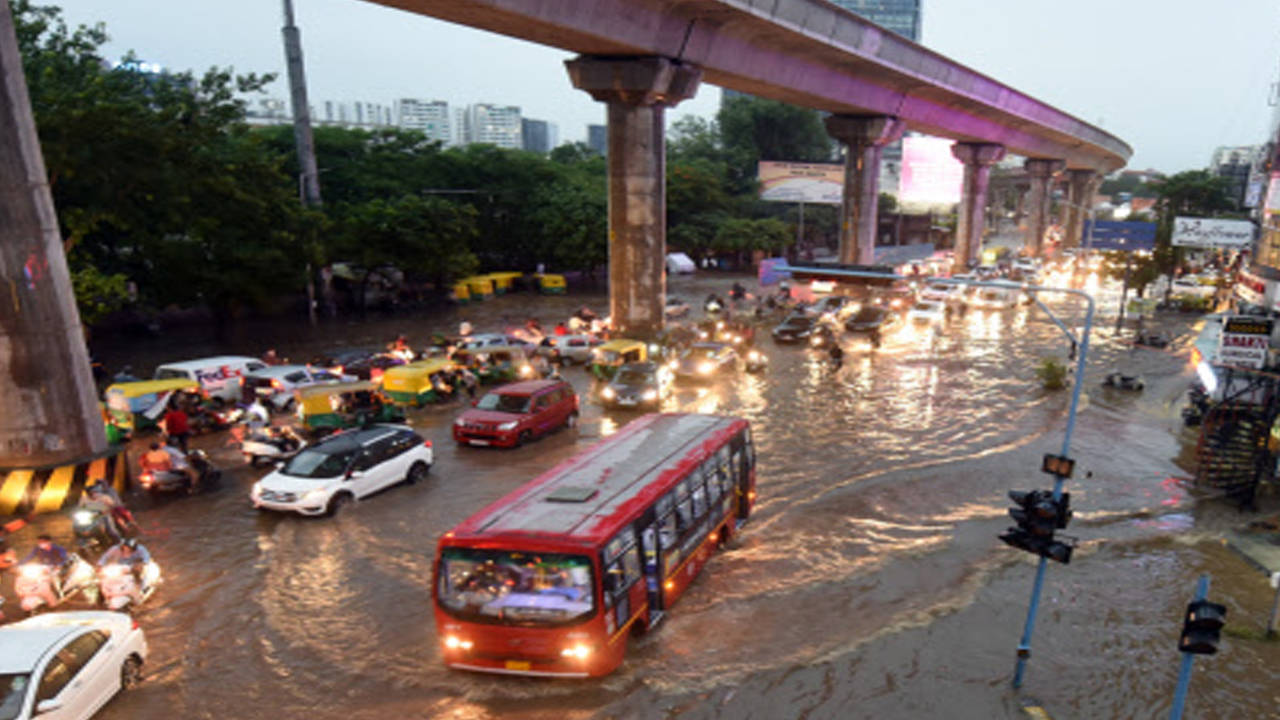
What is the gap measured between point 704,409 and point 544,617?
16674mm

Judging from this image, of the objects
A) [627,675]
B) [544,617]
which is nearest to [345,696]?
[544,617]

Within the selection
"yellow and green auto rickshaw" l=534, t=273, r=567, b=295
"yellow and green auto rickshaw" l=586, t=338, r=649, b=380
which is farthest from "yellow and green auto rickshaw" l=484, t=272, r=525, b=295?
"yellow and green auto rickshaw" l=586, t=338, r=649, b=380

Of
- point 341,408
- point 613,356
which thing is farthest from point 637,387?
point 341,408

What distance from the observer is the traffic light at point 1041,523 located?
9.71 metres

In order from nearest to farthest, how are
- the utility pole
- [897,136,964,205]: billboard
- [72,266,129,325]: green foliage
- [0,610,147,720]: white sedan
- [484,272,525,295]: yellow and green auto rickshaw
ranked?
[0,610,147,720]: white sedan, [72,266,129,325]: green foliage, the utility pole, [484,272,525,295]: yellow and green auto rickshaw, [897,136,964,205]: billboard

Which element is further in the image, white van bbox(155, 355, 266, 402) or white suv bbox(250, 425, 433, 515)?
white van bbox(155, 355, 266, 402)

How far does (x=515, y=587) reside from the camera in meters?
9.73

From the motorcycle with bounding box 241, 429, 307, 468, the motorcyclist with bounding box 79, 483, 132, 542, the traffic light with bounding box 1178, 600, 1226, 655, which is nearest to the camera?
the traffic light with bounding box 1178, 600, 1226, 655

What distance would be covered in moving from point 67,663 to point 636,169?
2582 cm

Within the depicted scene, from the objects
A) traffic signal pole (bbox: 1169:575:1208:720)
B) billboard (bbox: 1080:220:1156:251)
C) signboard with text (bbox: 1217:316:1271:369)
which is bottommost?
traffic signal pole (bbox: 1169:575:1208:720)

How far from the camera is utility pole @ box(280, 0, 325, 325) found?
44000 mm

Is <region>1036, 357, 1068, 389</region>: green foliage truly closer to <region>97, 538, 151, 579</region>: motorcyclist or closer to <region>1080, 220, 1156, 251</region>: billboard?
<region>1080, 220, 1156, 251</region>: billboard

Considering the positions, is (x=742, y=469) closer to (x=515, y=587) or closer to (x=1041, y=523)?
(x=1041, y=523)

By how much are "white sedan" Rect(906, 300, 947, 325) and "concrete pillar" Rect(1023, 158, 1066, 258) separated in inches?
1733
